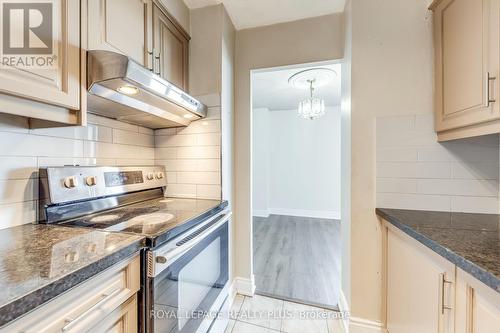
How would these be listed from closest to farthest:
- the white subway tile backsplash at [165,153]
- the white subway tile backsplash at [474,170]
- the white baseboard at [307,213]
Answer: the white subway tile backsplash at [474,170] → the white subway tile backsplash at [165,153] → the white baseboard at [307,213]

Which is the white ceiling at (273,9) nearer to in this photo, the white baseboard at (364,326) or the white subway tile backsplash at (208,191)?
the white subway tile backsplash at (208,191)

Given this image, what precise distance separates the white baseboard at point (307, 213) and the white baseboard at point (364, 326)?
3199 millimetres

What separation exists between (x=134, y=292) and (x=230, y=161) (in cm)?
117

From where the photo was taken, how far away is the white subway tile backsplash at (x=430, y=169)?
4.09ft

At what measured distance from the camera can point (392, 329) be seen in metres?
1.24

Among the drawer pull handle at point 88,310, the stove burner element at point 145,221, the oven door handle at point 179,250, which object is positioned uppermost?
the stove burner element at point 145,221

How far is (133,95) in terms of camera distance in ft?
3.56

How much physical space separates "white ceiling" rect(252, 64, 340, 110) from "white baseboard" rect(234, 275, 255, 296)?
213 centimetres

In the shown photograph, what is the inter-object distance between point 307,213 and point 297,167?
999 millimetres

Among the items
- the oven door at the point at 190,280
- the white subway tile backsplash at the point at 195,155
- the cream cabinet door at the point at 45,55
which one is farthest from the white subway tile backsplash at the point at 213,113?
the cream cabinet door at the point at 45,55

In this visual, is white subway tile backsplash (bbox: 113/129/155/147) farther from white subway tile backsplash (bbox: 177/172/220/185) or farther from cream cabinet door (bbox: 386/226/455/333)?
cream cabinet door (bbox: 386/226/455/333)

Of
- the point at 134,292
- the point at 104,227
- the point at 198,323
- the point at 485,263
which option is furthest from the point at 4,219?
the point at 485,263

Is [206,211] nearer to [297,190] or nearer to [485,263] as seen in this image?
[485,263]

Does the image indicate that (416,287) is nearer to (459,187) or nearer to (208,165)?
(459,187)
